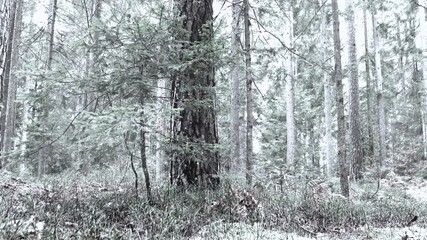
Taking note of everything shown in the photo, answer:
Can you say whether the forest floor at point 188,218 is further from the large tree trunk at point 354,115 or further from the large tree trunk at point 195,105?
the large tree trunk at point 354,115

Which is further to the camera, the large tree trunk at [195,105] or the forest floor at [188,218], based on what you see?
the large tree trunk at [195,105]

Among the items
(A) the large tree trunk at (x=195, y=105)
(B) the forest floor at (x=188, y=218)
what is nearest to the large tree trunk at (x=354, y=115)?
(B) the forest floor at (x=188, y=218)

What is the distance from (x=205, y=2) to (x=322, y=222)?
12.6 ft

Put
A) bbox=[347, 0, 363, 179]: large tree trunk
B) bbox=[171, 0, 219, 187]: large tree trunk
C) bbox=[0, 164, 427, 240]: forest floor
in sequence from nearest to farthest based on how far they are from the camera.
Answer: bbox=[0, 164, 427, 240]: forest floor < bbox=[171, 0, 219, 187]: large tree trunk < bbox=[347, 0, 363, 179]: large tree trunk

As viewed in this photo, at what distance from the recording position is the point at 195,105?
4.64 meters

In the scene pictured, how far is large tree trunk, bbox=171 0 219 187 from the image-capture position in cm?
452

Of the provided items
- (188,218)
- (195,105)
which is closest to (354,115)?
(195,105)

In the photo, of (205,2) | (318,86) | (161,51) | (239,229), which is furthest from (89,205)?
(318,86)

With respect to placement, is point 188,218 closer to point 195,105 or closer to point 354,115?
point 195,105

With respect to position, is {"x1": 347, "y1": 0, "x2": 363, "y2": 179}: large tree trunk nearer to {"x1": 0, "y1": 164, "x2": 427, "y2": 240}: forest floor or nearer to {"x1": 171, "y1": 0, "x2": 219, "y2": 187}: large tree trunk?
{"x1": 0, "y1": 164, "x2": 427, "y2": 240}: forest floor

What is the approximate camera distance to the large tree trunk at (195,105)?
4520mm

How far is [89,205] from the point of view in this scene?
12.6 ft

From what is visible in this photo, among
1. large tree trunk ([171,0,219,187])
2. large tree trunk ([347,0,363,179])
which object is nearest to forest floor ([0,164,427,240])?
large tree trunk ([171,0,219,187])

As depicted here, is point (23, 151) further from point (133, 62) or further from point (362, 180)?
point (362, 180)
